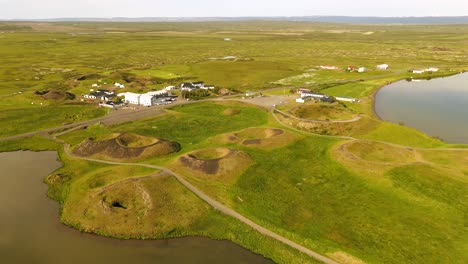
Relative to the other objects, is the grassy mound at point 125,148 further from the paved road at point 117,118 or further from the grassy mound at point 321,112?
the grassy mound at point 321,112

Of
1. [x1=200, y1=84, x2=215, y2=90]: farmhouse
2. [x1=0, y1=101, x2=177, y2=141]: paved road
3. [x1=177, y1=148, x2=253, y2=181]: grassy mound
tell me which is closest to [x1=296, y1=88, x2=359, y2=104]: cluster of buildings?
[x1=200, y1=84, x2=215, y2=90]: farmhouse

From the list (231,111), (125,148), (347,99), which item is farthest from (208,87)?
(125,148)

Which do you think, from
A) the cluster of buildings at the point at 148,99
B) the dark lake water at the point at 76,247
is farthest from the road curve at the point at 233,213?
the cluster of buildings at the point at 148,99

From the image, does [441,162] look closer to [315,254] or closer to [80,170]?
[315,254]

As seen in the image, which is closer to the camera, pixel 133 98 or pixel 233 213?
pixel 233 213

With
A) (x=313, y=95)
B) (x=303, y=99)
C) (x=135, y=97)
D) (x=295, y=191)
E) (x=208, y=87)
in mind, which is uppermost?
(x=313, y=95)

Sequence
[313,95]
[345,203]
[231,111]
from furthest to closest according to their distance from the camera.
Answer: [313,95] → [231,111] → [345,203]

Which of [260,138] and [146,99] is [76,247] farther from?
[146,99]

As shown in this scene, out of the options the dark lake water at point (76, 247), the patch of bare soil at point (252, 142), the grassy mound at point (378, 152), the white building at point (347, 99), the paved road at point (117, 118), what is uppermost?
the white building at point (347, 99)
